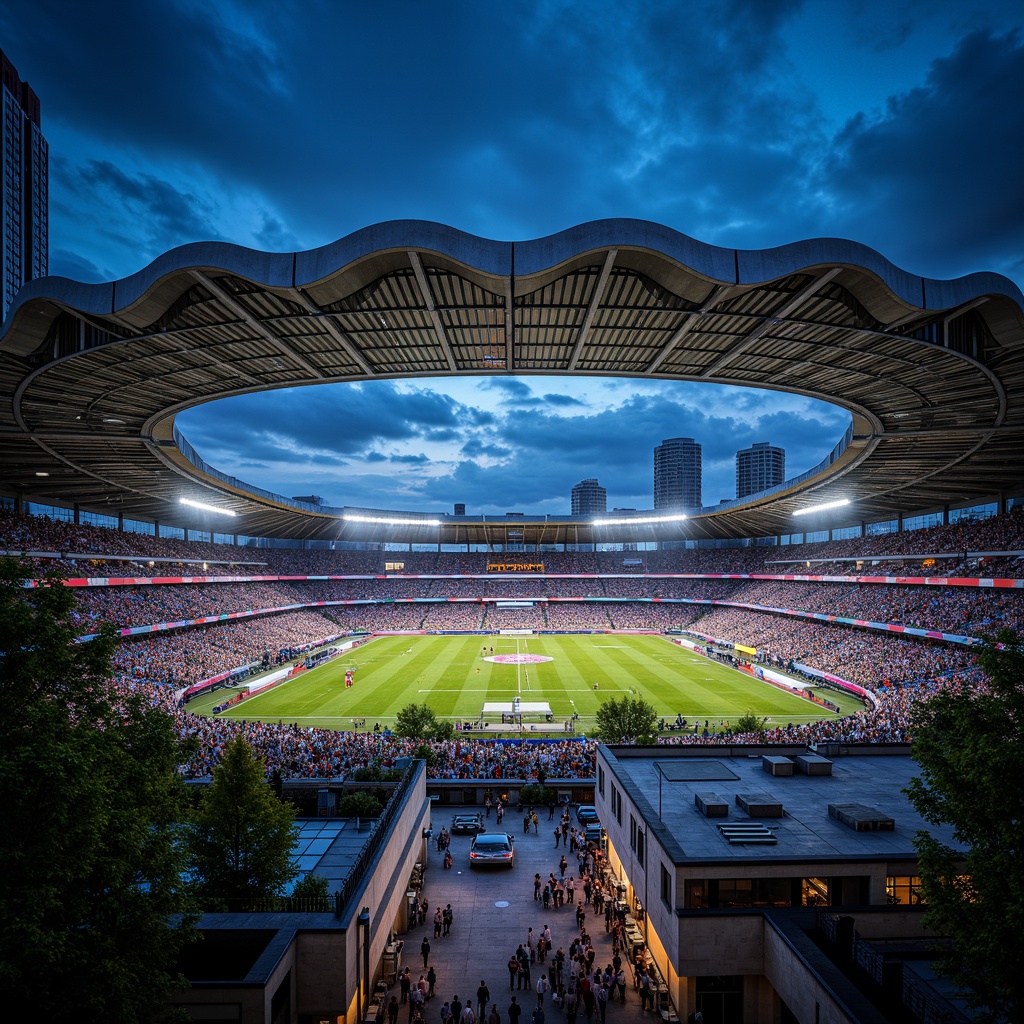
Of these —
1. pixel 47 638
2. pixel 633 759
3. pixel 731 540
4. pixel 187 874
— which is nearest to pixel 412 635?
pixel 731 540

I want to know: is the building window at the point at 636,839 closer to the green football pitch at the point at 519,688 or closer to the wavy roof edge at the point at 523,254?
the wavy roof edge at the point at 523,254

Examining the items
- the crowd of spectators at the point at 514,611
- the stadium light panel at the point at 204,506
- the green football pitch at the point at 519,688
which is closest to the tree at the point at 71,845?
the crowd of spectators at the point at 514,611

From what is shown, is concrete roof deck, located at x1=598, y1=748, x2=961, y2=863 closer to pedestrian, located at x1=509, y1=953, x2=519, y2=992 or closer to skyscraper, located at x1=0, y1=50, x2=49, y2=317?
pedestrian, located at x1=509, y1=953, x2=519, y2=992

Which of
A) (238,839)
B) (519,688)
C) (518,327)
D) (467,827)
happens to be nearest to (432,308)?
(518,327)

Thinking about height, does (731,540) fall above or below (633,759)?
above

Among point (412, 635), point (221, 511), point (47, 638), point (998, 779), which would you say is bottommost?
point (412, 635)

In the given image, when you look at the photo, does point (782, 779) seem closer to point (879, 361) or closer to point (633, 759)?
point (633, 759)

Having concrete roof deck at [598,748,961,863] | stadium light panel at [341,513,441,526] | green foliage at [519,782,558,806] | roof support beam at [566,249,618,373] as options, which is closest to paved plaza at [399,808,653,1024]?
green foliage at [519,782,558,806]
